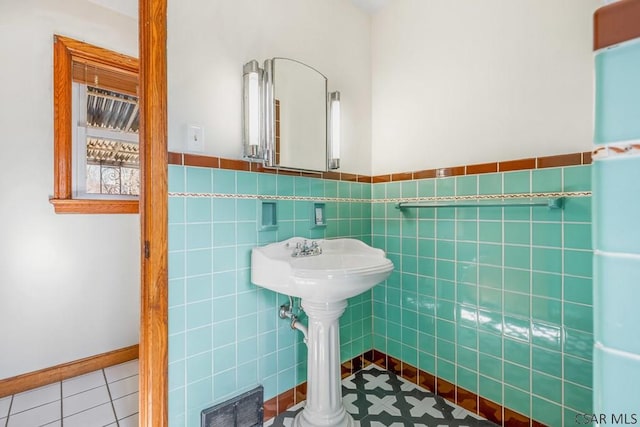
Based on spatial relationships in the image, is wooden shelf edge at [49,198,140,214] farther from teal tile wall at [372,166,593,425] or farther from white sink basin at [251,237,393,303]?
teal tile wall at [372,166,593,425]

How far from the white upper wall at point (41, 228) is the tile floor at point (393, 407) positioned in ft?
4.86

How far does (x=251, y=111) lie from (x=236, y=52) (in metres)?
0.28

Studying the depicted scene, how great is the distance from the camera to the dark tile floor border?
1450 millimetres

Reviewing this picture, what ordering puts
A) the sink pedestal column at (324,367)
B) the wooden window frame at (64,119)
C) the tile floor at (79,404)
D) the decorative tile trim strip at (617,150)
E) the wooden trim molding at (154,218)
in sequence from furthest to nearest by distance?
the wooden window frame at (64,119) < the tile floor at (79,404) < the sink pedestal column at (324,367) < the wooden trim molding at (154,218) < the decorative tile trim strip at (617,150)

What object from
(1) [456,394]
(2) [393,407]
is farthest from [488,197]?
(2) [393,407]

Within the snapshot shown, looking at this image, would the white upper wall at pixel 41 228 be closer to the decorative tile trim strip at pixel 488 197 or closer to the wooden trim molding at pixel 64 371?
the wooden trim molding at pixel 64 371

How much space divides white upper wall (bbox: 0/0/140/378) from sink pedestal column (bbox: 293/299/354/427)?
1593 mm

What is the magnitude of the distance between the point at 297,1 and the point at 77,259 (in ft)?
6.91

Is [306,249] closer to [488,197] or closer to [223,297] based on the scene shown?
[223,297]

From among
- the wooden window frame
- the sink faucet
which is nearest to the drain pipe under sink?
the sink faucet

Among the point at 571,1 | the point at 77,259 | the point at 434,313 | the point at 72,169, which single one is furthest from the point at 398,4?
the point at 77,259

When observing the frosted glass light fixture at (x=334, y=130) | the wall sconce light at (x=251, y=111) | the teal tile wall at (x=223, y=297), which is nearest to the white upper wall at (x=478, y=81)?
the frosted glass light fixture at (x=334, y=130)

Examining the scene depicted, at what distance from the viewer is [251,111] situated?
1440 millimetres

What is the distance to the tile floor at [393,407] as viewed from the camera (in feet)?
4.88
